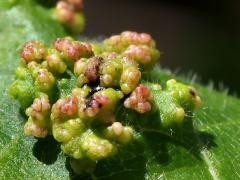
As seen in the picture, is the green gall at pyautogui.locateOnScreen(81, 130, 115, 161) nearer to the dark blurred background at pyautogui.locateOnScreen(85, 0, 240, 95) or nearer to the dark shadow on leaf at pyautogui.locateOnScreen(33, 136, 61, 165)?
the dark shadow on leaf at pyautogui.locateOnScreen(33, 136, 61, 165)

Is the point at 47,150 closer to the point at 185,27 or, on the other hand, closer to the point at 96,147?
the point at 96,147

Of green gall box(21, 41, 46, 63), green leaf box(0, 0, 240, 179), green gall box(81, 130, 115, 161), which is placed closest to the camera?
green gall box(81, 130, 115, 161)

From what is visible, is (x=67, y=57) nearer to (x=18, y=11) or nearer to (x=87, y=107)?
(x=87, y=107)

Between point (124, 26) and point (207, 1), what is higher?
point (207, 1)

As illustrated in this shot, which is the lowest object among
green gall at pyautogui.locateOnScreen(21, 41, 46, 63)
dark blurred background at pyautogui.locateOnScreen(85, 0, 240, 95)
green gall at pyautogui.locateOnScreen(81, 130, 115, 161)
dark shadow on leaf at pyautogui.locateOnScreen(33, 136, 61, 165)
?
dark blurred background at pyautogui.locateOnScreen(85, 0, 240, 95)

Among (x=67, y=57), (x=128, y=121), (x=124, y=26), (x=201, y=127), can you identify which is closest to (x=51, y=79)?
(x=67, y=57)

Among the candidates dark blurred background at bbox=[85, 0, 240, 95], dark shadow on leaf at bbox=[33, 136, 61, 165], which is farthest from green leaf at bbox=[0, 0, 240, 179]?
dark blurred background at bbox=[85, 0, 240, 95]

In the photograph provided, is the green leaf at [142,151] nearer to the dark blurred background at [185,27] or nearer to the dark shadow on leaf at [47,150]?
the dark shadow on leaf at [47,150]
